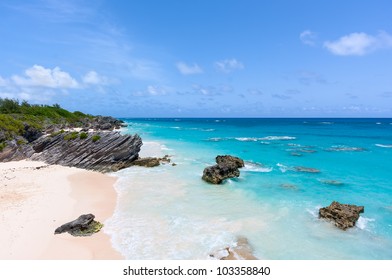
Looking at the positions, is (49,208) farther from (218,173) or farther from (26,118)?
(26,118)

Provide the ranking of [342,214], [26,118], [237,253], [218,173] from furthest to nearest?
[26,118] < [218,173] < [342,214] < [237,253]

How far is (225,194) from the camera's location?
2534cm

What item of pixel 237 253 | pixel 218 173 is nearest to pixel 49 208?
pixel 237 253

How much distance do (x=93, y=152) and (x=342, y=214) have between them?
1146 inches

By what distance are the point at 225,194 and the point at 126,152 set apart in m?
16.9

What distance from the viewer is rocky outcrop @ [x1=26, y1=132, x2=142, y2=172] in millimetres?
35469

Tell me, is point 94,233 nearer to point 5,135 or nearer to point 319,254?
point 319,254

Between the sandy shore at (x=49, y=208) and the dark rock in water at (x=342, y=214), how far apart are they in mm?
14200

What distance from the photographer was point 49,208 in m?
20.7

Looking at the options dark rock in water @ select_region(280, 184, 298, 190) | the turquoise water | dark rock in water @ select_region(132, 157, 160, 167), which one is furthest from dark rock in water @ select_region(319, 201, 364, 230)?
dark rock in water @ select_region(132, 157, 160, 167)

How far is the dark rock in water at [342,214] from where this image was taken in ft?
61.1
